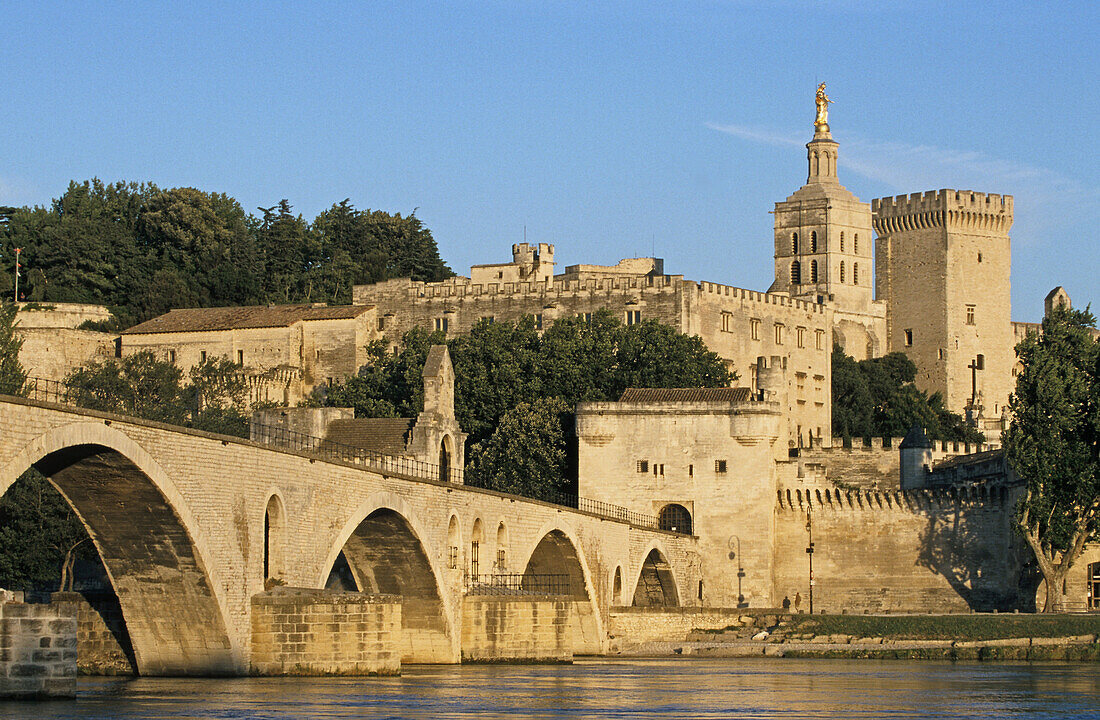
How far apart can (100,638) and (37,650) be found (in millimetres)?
8649

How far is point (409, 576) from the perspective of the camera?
184 feet

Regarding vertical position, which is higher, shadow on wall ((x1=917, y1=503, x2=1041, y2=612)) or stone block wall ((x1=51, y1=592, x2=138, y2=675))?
shadow on wall ((x1=917, y1=503, x2=1041, y2=612))

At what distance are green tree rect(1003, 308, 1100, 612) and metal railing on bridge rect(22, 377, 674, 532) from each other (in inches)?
586

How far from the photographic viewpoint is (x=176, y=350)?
107m

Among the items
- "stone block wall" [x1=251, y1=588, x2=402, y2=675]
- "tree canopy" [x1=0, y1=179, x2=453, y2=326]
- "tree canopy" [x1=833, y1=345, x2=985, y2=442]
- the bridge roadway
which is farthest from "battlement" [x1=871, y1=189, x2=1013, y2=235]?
"stone block wall" [x1=251, y1=588, x2=402, y2=675]

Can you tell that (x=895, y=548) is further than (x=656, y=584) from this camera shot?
Yes

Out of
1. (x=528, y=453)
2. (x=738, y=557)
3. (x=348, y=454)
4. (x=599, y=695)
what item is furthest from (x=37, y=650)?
(x=528, y=453)

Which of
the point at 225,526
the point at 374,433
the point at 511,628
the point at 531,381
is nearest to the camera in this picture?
the point at 225,526

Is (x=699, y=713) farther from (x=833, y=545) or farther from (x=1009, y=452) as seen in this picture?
(x=833, y=545)

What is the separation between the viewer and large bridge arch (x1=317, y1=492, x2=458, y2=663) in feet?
181

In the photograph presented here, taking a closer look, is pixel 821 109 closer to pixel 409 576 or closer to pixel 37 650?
pixel 409 576

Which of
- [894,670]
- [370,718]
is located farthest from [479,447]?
[370,718]

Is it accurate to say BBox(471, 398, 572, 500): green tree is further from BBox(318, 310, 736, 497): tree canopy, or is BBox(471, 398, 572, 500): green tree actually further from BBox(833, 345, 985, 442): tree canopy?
BBox(833, 345, 985, 442): tree canopy

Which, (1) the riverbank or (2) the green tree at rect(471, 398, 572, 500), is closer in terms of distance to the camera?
(1) the riverbank
